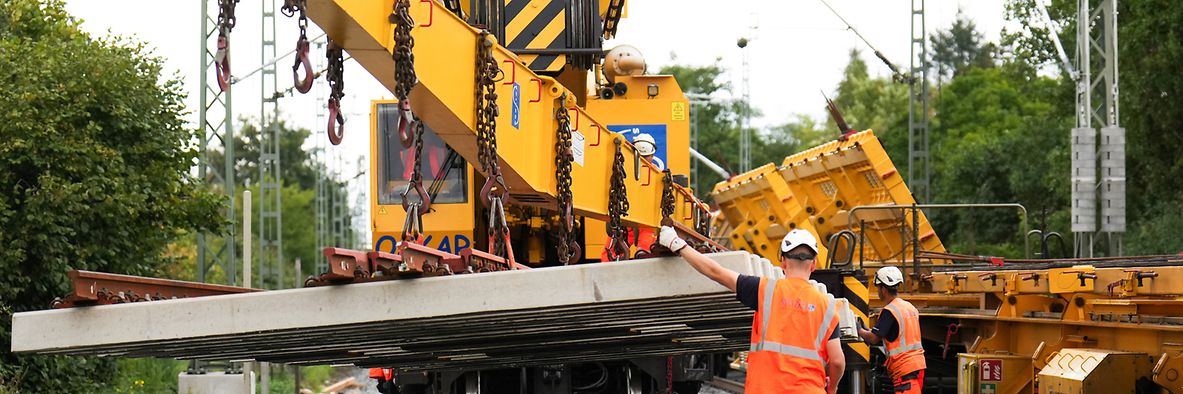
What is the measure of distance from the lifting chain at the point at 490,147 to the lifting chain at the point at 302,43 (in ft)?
4.41

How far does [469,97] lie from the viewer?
9133 millimetres

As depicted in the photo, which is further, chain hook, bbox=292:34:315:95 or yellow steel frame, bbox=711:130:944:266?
yellow steel frame, bbox=711:130:944:266

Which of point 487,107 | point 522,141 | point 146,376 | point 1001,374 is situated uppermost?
point 487,107

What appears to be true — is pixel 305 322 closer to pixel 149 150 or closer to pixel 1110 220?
pixel 149 150

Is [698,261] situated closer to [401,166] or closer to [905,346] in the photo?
[905,346]

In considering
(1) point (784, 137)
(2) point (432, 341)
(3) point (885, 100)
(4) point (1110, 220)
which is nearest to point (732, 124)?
(3) point (885, 100)

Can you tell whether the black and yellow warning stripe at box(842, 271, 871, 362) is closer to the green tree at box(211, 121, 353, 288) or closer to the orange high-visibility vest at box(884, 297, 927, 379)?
the orange high-visibility vest at box(884, 297, 927, 379)

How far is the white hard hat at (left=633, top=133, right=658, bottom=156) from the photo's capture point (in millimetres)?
13391

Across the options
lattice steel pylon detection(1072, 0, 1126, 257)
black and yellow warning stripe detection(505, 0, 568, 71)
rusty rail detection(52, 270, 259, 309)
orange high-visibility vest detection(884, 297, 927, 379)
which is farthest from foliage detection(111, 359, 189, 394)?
lattice steel pylon detection(1072, 0, 1126, 257)

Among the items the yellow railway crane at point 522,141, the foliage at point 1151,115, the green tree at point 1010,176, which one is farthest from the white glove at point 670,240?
the green tree at point 1010,176

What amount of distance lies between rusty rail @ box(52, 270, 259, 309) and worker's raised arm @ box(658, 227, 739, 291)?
2.74m

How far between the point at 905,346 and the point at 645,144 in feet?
10.3

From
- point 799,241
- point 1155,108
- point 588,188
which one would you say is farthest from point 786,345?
point 1155,108

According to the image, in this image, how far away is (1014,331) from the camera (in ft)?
45.2
